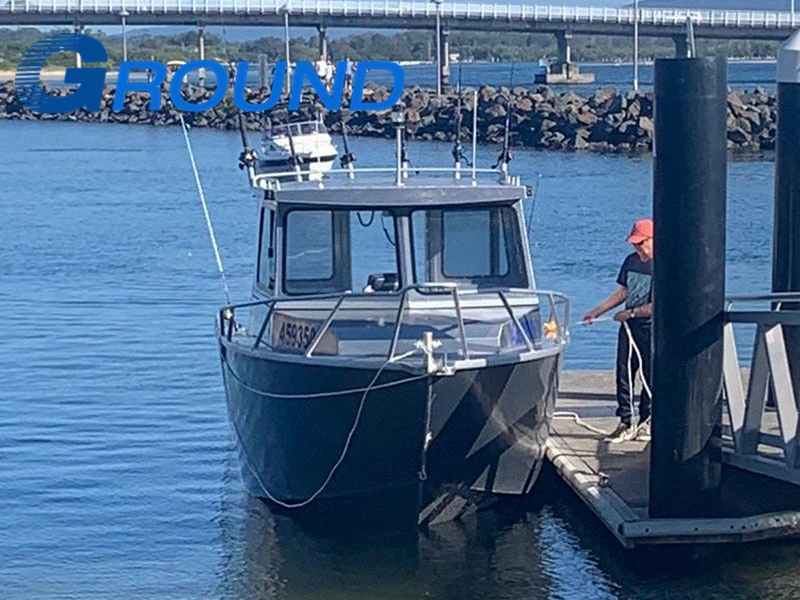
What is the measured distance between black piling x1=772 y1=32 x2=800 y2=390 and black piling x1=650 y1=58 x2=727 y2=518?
74.7 inches

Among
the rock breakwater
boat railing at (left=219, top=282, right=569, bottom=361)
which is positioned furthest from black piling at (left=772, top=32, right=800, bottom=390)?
the rock breakwater

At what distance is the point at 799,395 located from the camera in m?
11.0

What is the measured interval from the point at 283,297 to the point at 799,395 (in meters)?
3.56

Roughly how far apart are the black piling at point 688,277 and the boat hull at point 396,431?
112 cm

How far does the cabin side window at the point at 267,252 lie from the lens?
12398 mm

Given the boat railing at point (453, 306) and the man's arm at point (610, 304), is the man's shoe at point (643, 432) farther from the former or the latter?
the boat railing at point (453, 306)

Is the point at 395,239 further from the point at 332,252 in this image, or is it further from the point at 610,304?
the point at 610,304

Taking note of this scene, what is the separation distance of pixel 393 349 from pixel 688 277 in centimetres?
187

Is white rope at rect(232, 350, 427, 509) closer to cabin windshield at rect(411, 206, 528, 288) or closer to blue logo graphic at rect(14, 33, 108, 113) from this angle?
cabin windshield at rect(411, 206, 528, 288)

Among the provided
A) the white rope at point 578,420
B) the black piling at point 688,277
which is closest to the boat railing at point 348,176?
the white rope at point 578,420

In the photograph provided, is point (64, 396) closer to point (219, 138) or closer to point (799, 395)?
point (799, 395)

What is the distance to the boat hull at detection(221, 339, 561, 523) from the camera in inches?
425

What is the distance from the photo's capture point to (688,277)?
10.1 meters

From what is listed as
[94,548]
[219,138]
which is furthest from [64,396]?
[219,138]
